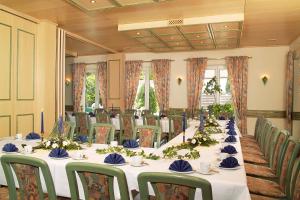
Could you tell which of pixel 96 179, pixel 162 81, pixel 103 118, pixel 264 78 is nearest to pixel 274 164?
pixel 96 179

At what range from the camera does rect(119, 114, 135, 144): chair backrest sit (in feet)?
20.2

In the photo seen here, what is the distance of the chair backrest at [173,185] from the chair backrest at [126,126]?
15.1ft

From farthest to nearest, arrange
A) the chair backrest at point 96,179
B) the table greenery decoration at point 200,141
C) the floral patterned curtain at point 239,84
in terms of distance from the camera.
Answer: the floral patterned curtain at point 239,84
the table greenery decoration at point 200,141
the chair backrest at point 96,179

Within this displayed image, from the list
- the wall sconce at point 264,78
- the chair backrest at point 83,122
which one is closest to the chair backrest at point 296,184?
the chair backrest at point 83,122

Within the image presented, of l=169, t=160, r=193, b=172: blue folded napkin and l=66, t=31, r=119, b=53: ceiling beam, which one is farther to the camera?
l=66, t=31, r=119, b=53: ceiling beam

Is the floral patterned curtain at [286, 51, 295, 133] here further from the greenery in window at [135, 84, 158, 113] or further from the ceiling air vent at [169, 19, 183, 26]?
the greenery in window at [135, 84, 158, 113]

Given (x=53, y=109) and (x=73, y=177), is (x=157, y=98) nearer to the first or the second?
(x=53, y=109)

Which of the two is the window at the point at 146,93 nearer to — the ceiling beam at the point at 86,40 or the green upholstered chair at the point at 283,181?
the ceiling beam at the point at 86,40

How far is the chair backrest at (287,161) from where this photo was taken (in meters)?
2.49

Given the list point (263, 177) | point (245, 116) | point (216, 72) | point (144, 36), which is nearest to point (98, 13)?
point (144, 36)

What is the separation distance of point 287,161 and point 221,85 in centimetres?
692

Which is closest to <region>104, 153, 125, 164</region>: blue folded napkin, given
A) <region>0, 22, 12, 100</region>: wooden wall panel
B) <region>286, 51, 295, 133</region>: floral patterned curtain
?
<region>0, 22, 12, 100</region>: wooden wall panel

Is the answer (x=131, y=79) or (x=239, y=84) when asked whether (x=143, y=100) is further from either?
(x=239, y=84)

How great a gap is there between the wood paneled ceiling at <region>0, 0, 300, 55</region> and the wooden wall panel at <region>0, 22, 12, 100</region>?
49cm
